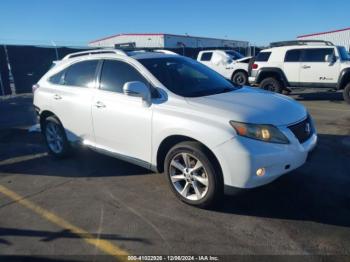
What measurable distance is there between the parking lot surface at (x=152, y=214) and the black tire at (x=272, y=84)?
6582 millimetres

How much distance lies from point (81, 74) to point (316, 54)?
29.6 ft

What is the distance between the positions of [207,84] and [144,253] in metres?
2.43

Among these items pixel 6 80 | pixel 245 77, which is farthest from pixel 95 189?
pixel 6 80

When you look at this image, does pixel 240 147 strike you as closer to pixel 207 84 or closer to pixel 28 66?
pixel 207 84

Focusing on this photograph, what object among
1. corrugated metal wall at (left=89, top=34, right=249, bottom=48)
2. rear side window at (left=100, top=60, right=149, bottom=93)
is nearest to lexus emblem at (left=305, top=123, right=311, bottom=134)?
rear side window at (left=100, top=60, right=149, bottom=93)

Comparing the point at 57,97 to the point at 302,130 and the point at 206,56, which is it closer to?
the point at 302,130

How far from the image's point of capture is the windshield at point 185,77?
4.23m

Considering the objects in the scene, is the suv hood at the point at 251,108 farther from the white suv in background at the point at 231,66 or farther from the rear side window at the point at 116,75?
the white suv in background at the point at 231,66

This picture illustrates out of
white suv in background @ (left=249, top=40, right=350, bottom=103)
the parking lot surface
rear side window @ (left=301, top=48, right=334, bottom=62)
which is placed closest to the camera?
the parking lot surface

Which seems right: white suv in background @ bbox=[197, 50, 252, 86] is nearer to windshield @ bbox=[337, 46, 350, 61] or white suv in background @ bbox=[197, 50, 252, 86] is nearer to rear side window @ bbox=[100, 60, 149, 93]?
windshield @ bbox=[337, 46, 350, 61]

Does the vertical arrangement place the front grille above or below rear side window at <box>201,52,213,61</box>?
above

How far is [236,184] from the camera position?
11.3 ft

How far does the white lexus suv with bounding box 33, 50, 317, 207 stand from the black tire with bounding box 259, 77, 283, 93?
25.0ft

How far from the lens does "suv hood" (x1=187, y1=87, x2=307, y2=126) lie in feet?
11.6
